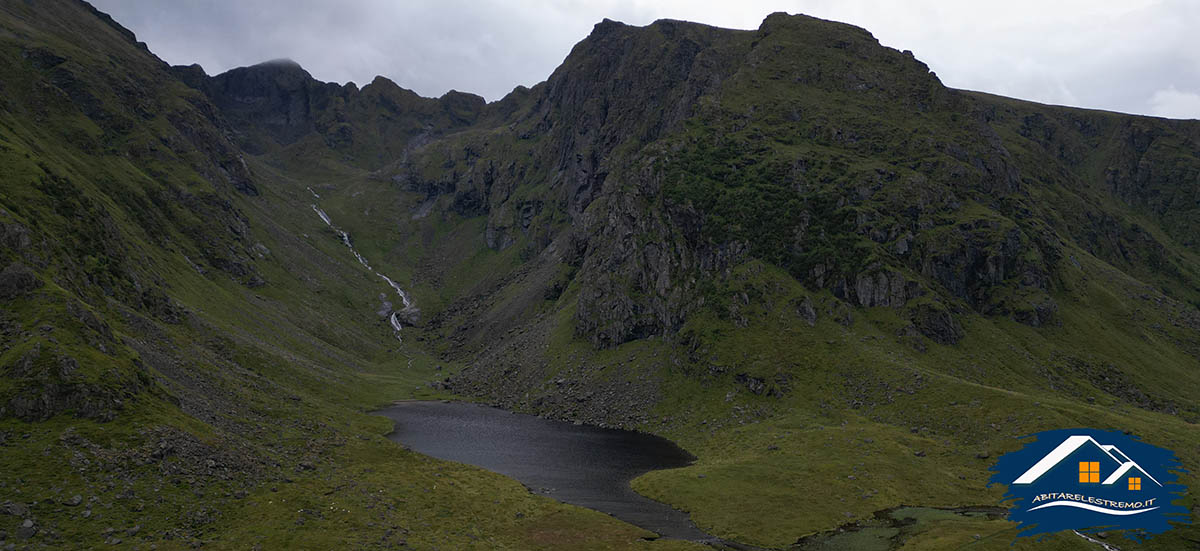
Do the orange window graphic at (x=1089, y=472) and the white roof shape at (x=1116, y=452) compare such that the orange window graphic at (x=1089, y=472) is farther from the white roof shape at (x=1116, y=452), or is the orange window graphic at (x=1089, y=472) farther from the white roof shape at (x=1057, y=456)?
the white roof shape at (x=1116, y=452)

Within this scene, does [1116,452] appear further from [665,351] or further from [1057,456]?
[665,351]

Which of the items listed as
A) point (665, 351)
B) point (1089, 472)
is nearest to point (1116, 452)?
point (1089, 472)

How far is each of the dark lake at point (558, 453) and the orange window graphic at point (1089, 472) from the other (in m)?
38.2

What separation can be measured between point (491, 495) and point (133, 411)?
4031 centimetres

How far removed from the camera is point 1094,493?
2148 inches

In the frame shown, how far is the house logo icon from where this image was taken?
54.4 m

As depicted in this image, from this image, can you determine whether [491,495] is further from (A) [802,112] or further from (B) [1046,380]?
(A) [802,112]

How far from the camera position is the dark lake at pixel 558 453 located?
77.4 m

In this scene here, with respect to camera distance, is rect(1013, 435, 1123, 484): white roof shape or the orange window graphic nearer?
the orange window graphic

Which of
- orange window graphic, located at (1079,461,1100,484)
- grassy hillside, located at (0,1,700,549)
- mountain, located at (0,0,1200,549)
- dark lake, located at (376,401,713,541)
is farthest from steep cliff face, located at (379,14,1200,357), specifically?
grassy hillside, located at (0,1,700,549)

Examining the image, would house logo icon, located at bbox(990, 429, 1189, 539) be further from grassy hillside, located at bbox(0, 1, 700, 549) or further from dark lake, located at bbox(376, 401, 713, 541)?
grassy hillside, located at bbox(0, 1, 700, 549)

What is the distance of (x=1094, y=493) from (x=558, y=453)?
73.0 m

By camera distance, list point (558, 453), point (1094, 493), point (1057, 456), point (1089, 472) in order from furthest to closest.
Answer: point (558, 453) → point (1057, 456) → point (1089, 472) → point (1094, 493)

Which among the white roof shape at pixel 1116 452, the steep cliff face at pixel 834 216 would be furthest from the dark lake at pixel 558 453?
the white roof shape at pixel 1116 452
